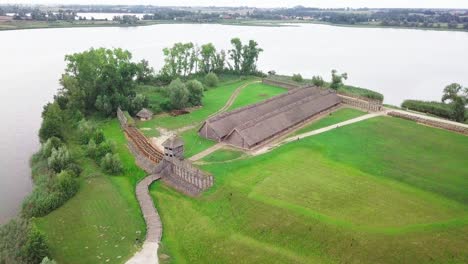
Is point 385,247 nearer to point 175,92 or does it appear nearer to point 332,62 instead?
point 175,92

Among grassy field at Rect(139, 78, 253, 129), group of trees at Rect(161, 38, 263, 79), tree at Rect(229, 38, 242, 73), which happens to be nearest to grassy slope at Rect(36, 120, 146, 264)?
grassy field at Rect(139, 78, 253, 129)

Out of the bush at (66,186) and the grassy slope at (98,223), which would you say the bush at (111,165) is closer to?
the grassy slope at (98,223)

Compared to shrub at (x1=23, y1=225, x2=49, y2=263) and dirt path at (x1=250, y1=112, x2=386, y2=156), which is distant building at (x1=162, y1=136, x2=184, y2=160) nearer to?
dirt path at (x1=250, y1=112, x2=386, y2=156)

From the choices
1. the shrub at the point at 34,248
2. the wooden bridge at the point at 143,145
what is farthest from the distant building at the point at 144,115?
the shrub at the point at 34,248

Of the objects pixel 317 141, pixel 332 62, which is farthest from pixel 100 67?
pixel 332 62

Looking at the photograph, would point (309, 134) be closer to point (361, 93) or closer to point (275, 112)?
point (275, 112)

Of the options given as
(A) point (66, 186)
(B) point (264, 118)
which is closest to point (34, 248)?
(A) point (66, 186)
